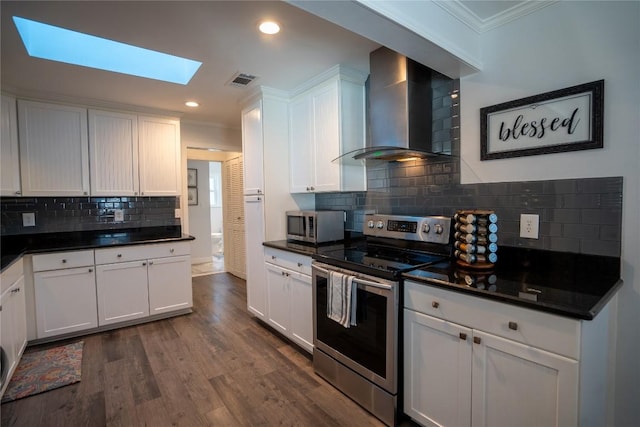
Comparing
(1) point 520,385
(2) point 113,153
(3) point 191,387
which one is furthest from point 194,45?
(1) point 520,385

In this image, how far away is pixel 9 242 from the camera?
9.97 ft

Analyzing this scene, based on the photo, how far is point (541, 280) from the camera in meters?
1.49

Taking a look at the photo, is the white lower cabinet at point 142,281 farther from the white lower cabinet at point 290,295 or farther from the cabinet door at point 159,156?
the white lower cabinet at point 290,295

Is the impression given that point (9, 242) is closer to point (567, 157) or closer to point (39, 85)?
point (39, 85)

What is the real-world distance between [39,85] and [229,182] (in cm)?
273

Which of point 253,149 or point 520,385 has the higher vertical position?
point 253,149

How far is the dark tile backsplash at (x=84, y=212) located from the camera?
3.15m

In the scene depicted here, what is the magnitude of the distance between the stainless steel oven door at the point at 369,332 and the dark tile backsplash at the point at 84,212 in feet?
8.75

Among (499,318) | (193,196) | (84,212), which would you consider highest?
(193,196)

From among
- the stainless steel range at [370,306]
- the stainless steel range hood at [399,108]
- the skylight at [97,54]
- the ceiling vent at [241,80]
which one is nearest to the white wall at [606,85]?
the stainless steel range hood at [399,108]

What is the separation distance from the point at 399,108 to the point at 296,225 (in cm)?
140

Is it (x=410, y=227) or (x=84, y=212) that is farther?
(x=84, y=212)

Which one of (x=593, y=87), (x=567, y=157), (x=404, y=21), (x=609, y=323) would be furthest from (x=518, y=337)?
(x=404, y=21)

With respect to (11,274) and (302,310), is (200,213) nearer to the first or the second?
(11,274)
